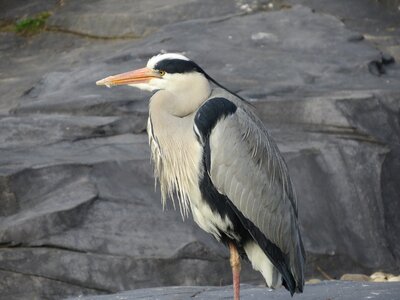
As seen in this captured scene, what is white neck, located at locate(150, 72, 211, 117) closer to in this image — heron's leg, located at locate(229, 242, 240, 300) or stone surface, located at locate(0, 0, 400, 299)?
heron's leg, located at locate(229, 242, 240, 300)

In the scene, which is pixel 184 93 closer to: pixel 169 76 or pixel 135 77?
pixel 169 76

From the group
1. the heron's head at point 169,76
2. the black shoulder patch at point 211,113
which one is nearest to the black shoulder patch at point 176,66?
the heron's head at point 169,76

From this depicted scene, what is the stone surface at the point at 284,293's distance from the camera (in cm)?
536

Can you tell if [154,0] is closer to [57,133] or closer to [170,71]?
[57,133]

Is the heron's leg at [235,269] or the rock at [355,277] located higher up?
the heron's leg at [235,269]

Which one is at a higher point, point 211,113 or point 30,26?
point 211,113

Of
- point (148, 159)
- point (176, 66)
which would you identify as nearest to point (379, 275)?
point (148, 159)

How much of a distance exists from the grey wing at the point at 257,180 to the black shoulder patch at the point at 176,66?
276 millimetres

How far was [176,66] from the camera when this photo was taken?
5047mm

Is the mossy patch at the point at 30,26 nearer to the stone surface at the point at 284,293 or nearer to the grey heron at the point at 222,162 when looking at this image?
the stone surface at the point at 284,293

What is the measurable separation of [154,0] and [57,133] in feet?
13.1

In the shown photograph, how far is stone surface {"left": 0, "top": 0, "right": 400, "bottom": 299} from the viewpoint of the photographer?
669 centimetres

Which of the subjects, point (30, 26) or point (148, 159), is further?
point (30, 26)

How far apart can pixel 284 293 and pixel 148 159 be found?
1839mm
